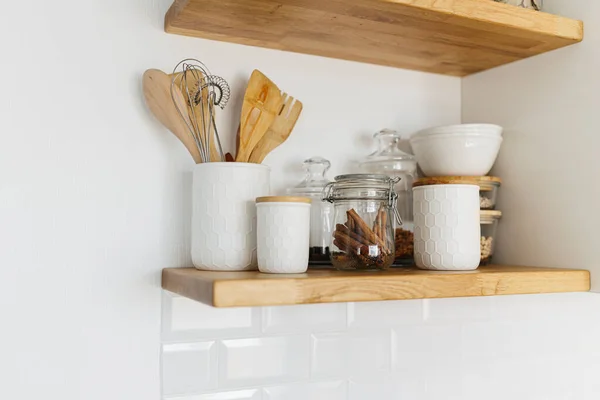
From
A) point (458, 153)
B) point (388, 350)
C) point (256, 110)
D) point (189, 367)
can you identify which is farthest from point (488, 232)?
point (189, 367)

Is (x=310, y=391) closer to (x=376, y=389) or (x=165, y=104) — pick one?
(x=376, y=389)

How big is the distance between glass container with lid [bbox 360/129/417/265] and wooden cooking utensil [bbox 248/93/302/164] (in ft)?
0.65

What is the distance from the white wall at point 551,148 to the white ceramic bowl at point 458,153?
7cm

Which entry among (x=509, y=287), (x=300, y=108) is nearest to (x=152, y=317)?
(x=300, y=108)

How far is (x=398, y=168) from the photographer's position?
1.25 m

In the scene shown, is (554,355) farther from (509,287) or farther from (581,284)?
(509,287)

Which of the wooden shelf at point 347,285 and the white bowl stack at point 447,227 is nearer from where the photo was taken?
the wooden shelf at point 347,285

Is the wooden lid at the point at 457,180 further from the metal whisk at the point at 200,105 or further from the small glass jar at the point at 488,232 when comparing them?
the metal whisk at the point at 200,105

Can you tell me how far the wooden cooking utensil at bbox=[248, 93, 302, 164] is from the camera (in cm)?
112

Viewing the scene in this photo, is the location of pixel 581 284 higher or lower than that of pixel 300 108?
lower

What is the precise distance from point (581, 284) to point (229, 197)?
639mm

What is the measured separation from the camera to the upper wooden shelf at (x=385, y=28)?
1029 millimetres

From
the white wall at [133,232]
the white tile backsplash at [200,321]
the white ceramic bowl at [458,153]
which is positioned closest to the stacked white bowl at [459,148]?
the white ceramic bowl at [458,153]

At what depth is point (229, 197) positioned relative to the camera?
1.03 metres
